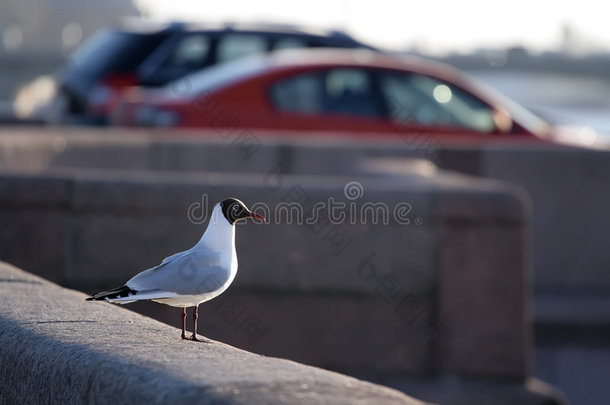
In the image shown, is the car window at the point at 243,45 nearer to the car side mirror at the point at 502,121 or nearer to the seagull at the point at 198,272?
the car side mirror at the point at 502,121

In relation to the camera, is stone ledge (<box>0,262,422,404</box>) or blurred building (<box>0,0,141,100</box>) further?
blurred building (<box>0,0,141,100</box>)

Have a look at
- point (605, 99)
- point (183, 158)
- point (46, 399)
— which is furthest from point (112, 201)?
point (605, 99)

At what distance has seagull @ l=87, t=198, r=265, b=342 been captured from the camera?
3.02 meters

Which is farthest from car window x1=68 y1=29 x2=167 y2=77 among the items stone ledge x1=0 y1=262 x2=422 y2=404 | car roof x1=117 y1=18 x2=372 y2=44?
stone ledge x1=0 y1=262 x2=422 y2=404

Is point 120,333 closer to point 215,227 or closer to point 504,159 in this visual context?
point 215,227

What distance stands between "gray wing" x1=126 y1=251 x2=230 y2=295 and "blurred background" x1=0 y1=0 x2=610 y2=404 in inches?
131

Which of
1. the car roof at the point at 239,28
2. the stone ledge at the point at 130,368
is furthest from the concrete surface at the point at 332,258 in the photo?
the car roof at the point at 239,28

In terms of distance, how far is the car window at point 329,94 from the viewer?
38.6 feet

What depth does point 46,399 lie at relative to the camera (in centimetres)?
286

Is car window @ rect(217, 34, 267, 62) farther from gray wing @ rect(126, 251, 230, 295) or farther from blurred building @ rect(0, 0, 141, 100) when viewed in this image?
blurred building @ rect(0, 0, 141, 100)

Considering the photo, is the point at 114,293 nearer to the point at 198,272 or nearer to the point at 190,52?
the point at 198,272

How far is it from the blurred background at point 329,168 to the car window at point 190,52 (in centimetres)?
2

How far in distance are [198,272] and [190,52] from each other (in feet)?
41.3

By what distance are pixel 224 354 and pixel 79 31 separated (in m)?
169
